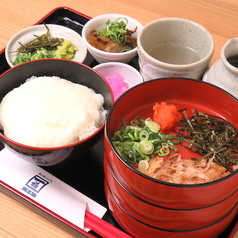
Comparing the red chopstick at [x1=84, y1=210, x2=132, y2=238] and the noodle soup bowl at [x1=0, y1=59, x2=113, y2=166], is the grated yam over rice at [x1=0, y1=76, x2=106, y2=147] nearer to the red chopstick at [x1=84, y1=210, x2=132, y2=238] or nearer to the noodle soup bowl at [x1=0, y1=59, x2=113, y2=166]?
the noodle soup bowl at [x1=0, y1=59, x2=113, y2=166]

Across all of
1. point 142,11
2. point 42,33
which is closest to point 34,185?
point 42,33

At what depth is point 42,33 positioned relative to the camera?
1.83 metres

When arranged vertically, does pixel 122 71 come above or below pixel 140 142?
below

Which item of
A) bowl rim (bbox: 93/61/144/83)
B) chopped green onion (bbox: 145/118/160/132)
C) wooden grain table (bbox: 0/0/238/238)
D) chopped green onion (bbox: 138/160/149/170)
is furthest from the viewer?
wooden grain table (bbox: 0/0/238/238)

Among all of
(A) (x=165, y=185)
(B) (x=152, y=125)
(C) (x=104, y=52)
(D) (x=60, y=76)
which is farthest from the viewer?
(C) (x=104, y=52)

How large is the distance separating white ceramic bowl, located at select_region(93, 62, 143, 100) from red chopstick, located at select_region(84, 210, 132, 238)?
0.75 meters

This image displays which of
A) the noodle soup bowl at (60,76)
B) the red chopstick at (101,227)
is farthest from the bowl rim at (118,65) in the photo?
the red chopstick at (101,227)

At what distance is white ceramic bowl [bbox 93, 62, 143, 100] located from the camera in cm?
167

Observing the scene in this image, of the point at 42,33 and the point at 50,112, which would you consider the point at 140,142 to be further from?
the point at 42,33

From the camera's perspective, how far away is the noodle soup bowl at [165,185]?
883 mm

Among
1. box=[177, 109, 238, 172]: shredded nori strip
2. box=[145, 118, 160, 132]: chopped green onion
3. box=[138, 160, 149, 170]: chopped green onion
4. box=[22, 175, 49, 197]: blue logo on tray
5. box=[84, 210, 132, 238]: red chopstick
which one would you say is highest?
box=[145, 118, 160, 132]: chopped green onion

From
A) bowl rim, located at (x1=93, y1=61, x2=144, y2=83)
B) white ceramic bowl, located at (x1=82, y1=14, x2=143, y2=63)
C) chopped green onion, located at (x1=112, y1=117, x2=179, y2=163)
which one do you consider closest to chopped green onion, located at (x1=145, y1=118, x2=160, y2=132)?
chopped green onion, located at (x1=112, y1=117, x2=179, y2=163)

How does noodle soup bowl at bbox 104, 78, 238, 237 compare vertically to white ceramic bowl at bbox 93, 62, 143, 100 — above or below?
above

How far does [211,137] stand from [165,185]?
36 centimetres
